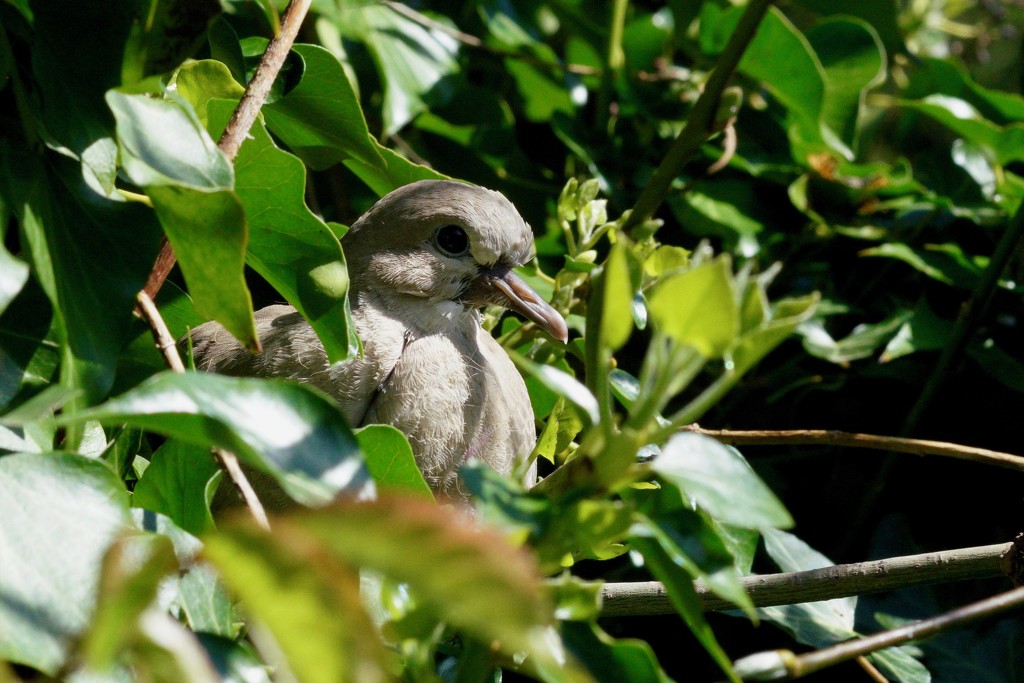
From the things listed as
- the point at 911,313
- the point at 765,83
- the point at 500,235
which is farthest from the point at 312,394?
the point at 765,83

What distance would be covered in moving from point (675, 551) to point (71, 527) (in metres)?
0.36

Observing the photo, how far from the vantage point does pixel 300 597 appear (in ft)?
1.30

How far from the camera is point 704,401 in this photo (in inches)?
20.4

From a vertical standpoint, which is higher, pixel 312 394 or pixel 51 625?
pixel 312 394

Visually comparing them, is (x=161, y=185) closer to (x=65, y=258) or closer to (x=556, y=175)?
(x=65, y=258)

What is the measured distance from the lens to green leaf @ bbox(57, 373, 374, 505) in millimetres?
544

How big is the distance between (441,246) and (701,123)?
39cm

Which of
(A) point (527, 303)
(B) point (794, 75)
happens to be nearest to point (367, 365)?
(A) point (527, 303)

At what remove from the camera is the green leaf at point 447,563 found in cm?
39

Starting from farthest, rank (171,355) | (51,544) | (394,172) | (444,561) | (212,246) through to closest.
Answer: (394,172) → (171,355) → (212,246) → (51,544) → (444,561)

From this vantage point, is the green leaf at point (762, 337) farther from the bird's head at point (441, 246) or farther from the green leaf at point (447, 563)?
the bird's head at point (441, 246)

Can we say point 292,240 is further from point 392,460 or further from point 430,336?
point 430,336

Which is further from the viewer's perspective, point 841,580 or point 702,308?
point 841,580

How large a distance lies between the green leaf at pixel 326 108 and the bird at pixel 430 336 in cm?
22
